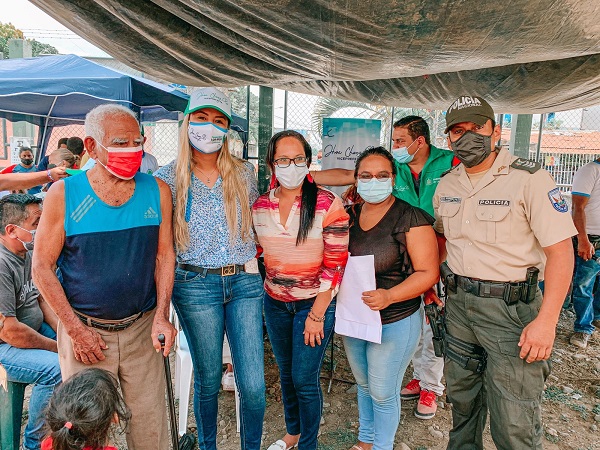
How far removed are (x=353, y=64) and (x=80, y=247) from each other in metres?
1.54

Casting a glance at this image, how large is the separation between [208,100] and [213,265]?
34.3 inches

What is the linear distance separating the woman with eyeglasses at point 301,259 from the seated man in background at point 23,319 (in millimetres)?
1357

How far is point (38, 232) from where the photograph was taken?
1909mm

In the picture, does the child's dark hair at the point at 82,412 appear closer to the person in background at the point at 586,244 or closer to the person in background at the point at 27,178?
the person in background at the point at 27,178

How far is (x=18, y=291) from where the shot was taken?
259 centimetres

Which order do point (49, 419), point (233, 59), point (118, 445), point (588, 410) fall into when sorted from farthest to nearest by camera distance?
point (588, 410)
point (118, 445)
point (233, 59)
point (49, 419)

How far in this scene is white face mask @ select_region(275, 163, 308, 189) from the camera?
7.73 feet

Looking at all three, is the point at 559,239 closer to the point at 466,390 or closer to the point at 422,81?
the point at 466,390

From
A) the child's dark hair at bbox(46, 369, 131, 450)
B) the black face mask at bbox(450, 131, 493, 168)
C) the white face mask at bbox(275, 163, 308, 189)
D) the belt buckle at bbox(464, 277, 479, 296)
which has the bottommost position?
the child's dark hair at bbox(46, 369, 131, 450)

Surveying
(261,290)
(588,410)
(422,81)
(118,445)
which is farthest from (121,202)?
(588,410)

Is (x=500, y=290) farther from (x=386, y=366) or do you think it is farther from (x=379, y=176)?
(x=379, y=176)

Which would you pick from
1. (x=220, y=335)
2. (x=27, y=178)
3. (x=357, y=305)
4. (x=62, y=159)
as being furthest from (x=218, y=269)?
(x=62, y=159)

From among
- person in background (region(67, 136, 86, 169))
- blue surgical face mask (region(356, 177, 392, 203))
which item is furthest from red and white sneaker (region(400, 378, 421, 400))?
person in background (region(67, 136, 86, 169))

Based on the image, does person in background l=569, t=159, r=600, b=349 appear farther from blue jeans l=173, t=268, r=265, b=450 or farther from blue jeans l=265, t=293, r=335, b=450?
blue jeans l=173, t=268, r=265, b=450
